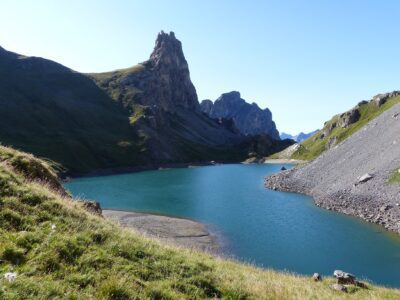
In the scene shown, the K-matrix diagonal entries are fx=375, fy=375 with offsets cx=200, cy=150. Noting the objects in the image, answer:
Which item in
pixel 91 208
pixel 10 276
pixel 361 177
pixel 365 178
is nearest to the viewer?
pixel 10 276

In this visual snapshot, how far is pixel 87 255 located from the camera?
13578 mm

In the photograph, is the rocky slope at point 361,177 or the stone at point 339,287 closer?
the stone at point 339,287

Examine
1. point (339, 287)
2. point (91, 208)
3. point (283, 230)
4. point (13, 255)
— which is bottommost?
point (283, 230)

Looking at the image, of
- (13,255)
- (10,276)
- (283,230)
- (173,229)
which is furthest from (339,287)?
(173,229)

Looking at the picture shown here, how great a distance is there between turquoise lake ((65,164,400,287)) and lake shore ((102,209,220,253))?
8.05 feet

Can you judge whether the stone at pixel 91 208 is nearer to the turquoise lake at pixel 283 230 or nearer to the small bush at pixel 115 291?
the small bush at pixel 115 291

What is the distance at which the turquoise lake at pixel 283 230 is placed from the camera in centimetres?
4772

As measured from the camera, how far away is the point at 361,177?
82562 millimetres

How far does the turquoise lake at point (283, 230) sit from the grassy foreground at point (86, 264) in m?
18.2

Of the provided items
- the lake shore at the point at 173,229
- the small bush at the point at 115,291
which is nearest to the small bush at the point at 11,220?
the small bush at the point at 115,291

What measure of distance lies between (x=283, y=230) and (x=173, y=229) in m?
19.1

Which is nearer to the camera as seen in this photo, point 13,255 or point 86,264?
point 13,255

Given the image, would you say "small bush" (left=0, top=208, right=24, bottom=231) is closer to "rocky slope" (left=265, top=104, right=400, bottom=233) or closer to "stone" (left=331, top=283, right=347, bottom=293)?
"stone" (left=331, top=283, right=347, bottom=293)

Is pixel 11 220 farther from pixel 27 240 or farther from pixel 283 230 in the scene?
pixel 283 230
